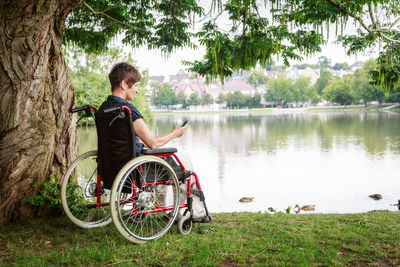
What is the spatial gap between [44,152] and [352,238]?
111 inches

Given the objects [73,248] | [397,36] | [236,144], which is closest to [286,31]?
[397,36]

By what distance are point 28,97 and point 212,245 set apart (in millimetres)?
2053

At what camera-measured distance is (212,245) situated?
3.09 m

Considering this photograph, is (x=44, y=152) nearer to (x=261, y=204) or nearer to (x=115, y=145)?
(x=115, y=145)

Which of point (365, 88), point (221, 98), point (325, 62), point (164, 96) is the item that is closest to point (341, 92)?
point (365, 88)

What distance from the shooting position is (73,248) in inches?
118

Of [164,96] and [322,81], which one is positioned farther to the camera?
[164,96]

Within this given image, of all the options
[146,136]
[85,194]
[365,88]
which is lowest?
[85,194]

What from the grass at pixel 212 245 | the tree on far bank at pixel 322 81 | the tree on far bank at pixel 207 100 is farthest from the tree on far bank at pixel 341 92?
the grass at pixel 212 245

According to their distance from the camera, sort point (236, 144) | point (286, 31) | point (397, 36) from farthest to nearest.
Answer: point (236, 144) < point (397, 36) < point (286, 31)

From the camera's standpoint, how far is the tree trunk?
3424mm

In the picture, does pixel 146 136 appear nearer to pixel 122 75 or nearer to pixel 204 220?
pixel 122 75

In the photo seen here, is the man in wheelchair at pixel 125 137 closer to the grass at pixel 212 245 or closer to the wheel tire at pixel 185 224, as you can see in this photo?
the wheel tire at pixel 185 224

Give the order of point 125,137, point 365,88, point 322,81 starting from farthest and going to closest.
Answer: point 322,81, point 365,88, point 125,137
